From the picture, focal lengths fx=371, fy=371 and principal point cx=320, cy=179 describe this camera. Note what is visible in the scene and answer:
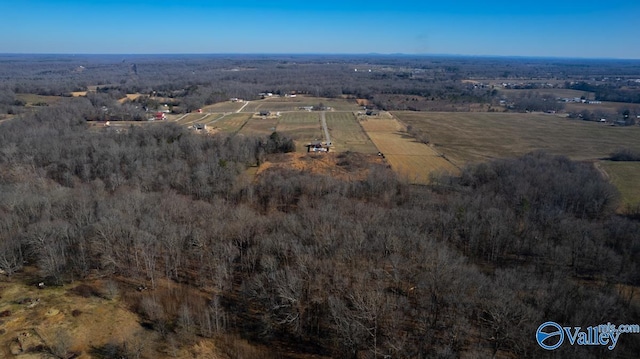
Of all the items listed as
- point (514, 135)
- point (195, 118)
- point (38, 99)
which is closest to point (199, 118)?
point (195, 118)

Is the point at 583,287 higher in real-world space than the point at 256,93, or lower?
lower

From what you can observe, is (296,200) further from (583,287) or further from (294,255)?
(583,287)

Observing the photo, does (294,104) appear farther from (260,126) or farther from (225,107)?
(260,126)

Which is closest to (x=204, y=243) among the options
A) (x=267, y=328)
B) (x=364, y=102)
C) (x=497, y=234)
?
(x=267, y=328)

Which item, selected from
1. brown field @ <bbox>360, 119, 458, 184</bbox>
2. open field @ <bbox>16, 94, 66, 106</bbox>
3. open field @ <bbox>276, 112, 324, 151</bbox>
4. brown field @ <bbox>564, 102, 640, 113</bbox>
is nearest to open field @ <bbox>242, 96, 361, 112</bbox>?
open field @ <bbox>276, 112, 324, 151</bbox>

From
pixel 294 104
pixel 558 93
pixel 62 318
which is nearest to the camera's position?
pixel 62 318

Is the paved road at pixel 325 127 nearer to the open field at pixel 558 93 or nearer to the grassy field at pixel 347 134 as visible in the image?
the grassy field at pixel 347 134
